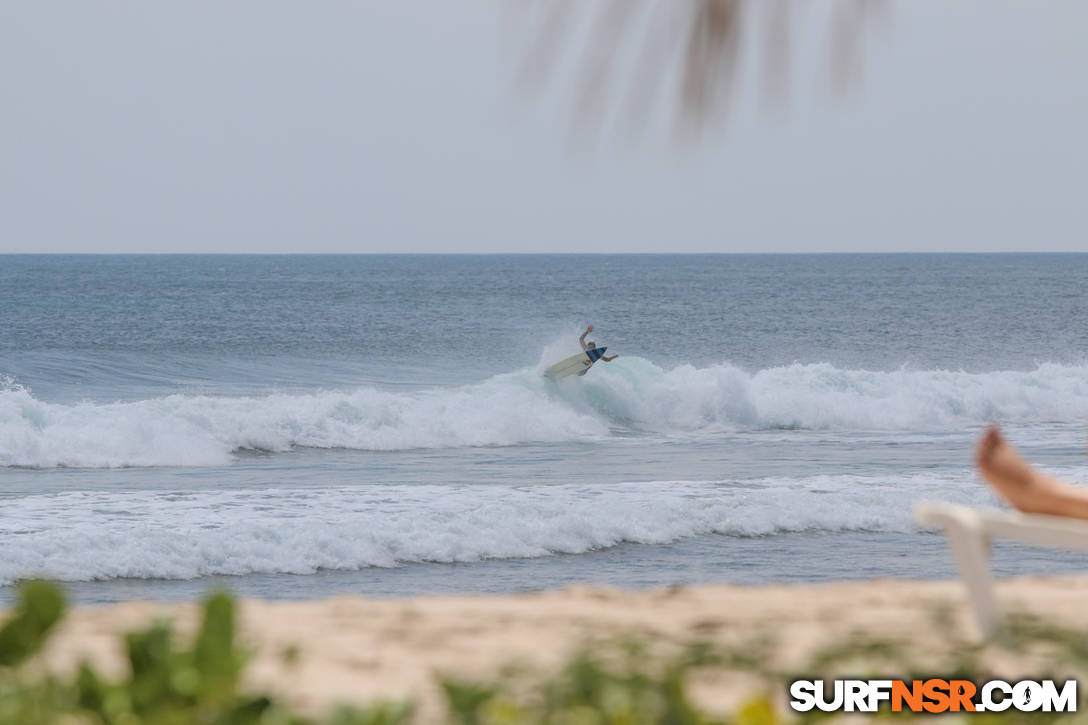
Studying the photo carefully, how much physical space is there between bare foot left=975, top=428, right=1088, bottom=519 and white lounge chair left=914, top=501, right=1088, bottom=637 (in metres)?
0.16

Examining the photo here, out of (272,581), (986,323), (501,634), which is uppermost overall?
(986,323)

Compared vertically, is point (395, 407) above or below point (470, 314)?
below

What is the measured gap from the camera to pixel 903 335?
49.2 m

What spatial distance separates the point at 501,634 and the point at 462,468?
534 inches

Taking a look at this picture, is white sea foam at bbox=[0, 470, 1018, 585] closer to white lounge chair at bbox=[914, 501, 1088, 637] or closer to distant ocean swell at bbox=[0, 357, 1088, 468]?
distant ocean swell at bbox=[0, 357, 1088, 468]

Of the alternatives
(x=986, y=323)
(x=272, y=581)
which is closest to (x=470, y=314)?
(x=986, y=323)

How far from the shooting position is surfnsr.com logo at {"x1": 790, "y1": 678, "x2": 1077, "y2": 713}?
2.83 metres

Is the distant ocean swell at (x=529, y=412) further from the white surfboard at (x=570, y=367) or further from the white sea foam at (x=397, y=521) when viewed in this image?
the white sea foam at (x=397, y=521)

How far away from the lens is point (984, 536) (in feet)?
10.8

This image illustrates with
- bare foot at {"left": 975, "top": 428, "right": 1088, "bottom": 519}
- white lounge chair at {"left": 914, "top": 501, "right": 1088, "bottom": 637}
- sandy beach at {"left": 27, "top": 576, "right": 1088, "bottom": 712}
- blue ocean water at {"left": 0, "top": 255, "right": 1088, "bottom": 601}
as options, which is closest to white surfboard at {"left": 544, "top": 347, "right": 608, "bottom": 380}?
blue ocean water at {"left": 0, "top": 255, "right": 1088, "bottom": 601}

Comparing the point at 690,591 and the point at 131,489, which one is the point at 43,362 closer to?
the point at 131,489

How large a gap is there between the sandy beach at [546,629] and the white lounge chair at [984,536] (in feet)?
0.45

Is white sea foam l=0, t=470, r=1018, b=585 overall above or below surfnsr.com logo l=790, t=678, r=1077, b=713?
below

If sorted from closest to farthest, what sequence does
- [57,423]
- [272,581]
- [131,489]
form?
[272,581] → [131,489] → [57,423]
